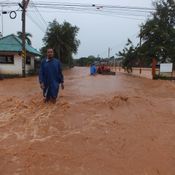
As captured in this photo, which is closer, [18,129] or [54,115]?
[18,129]

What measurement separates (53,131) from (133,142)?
1.78 meters

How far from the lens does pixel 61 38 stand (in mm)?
48531

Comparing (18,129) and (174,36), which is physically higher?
(174,36)

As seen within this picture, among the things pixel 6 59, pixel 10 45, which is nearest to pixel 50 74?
pixel 6 59

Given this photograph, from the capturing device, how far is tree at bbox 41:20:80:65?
48156 millimetres

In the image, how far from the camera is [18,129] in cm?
693

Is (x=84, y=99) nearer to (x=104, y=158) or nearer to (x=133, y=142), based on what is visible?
(x=133, y=142)

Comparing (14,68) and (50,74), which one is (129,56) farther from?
(50,74)

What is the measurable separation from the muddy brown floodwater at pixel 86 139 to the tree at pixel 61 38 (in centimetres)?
3916

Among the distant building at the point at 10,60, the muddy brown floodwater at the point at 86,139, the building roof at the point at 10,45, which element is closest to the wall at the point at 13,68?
the distant building at the point at 10,60

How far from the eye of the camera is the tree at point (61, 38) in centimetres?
4816

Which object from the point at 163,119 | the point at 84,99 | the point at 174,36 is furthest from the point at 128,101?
the point at 174,36

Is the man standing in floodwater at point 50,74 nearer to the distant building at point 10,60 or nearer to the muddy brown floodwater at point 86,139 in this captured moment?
the muddy brown floodwater at point 86,139

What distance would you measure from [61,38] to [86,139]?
43428 millimetres
